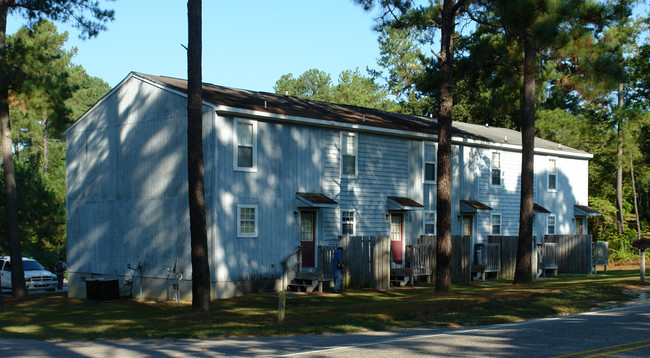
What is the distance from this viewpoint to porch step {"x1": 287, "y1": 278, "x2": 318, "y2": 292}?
2334 centimetres

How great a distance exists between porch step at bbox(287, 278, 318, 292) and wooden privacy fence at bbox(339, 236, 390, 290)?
1738 millimetres

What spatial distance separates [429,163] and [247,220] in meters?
9.92

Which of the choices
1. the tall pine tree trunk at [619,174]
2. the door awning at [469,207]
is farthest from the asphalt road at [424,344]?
the tall pine tree trunk at [619,174]

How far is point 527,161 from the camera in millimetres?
24812

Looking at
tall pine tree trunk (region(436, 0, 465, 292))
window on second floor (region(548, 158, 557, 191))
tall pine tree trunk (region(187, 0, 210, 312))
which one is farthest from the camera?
window on second floor (region(548, 158, 557, 191))

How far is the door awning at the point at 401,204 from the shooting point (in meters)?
27.1

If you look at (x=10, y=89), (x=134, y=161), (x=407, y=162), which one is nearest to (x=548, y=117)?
(x=407, y=162)

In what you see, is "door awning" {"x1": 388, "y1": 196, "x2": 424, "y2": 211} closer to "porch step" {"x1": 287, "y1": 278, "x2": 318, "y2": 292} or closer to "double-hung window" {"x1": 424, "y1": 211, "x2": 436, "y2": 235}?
"double-hung window" {"x1": 424, "y1": 211, "x2": 436, "y2": 235}

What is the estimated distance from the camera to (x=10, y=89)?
1056 inches

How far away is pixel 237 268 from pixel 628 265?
2621 centimetres

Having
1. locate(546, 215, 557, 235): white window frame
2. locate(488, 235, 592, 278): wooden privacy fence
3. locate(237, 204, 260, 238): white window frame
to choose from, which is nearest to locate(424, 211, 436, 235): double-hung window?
locate(488, 235, 592, 278): wooden privacy fence

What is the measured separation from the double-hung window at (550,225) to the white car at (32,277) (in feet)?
82.8

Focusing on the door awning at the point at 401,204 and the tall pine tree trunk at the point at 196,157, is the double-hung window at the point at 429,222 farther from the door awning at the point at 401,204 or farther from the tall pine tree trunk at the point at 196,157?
the tall pine tree trunk at the point at 196,157

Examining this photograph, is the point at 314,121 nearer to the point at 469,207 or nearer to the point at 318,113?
the point at 318,113
